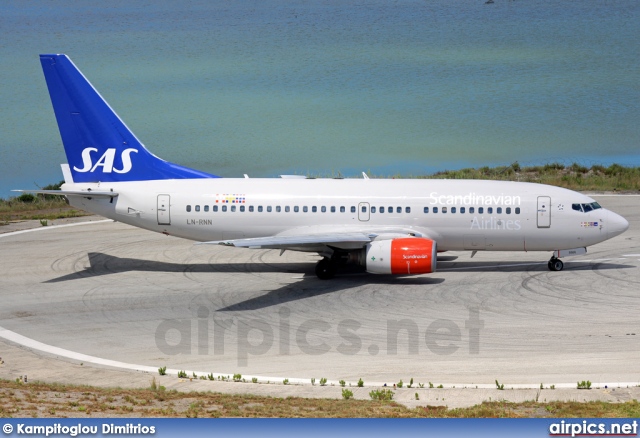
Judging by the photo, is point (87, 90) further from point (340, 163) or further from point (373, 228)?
point (340, 163)

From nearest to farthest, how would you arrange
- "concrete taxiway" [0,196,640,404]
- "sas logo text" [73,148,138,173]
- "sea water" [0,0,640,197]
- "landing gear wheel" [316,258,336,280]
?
"concrete taxiway" [0,196,640,404], "landing gear wheel" [316,258,336,280], "sas logo text" [73,148,138,173], "sea water" [0,0,640,197]

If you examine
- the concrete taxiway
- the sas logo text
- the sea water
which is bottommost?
the concrete taxiway

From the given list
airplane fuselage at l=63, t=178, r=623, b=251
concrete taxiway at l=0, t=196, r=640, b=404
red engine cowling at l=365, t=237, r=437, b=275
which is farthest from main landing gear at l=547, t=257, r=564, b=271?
red engine cowling at l=365, t=237, r=437, b=275

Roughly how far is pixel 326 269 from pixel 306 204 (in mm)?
3041

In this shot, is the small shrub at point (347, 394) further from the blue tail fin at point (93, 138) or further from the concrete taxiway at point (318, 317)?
the blue tail fin at point (93, 138)

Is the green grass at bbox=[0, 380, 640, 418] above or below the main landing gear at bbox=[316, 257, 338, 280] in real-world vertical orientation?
below

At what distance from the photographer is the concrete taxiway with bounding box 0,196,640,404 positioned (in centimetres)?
2642

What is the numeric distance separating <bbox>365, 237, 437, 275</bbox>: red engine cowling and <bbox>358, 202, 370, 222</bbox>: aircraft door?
245 centimetres

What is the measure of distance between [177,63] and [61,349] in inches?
3616

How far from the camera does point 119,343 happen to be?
2942 centimetres

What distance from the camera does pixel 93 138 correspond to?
3991cm

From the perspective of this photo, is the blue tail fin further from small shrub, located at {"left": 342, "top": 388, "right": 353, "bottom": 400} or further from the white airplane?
small shrub, located at {"left": 342, "top": 388, "right": 353, "bottom": 400}

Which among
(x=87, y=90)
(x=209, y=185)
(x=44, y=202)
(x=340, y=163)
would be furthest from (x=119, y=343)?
(x=340, y=163)

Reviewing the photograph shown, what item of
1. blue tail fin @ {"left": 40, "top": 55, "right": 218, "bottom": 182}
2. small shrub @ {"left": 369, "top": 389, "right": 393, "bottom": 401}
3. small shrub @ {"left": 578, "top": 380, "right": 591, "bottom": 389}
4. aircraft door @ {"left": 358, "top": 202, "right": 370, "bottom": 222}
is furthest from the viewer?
blue tail fin @ {"left": 40, "top": 55, "right": 218, "bottom": 182}
